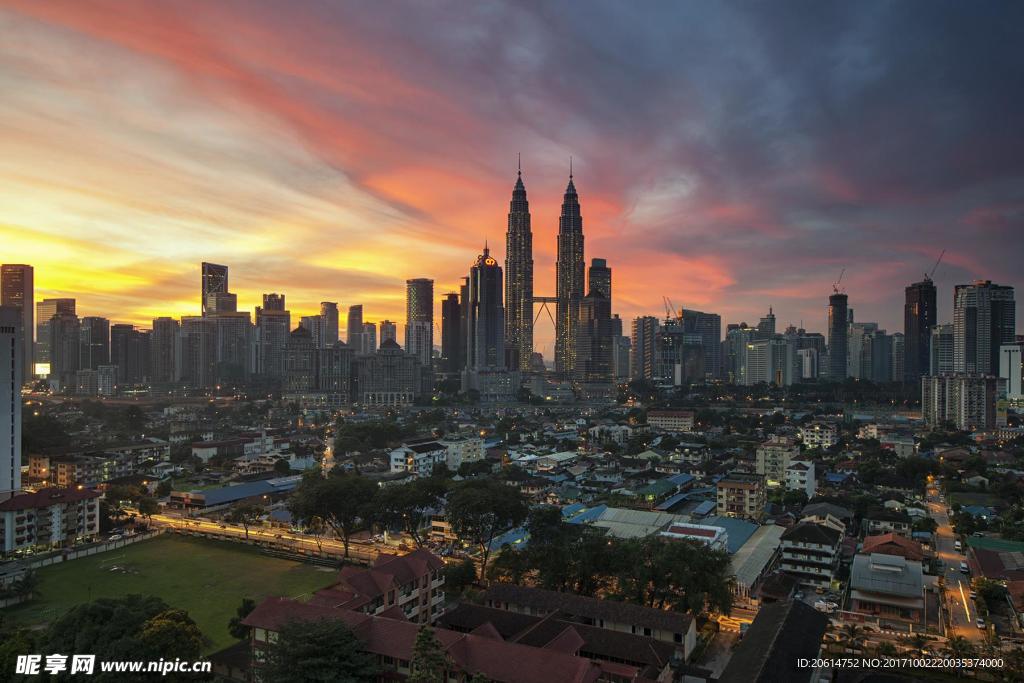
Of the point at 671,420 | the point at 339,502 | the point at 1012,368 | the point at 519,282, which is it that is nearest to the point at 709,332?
the point at 519,282

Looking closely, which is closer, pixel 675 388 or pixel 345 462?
pixel 345 462

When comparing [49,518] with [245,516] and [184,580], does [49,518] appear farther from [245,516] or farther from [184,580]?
[184,580]

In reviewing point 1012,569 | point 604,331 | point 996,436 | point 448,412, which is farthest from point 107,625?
point 604,331

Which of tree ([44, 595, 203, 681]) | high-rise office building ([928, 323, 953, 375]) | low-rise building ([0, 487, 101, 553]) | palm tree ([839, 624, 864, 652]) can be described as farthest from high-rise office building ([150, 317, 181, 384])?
high-rise office building ([928, 323, 953, 375])

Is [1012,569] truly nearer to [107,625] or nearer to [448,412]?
[107,625]

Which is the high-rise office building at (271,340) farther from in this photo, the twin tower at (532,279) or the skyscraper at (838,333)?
the skyscraper at (838,333)

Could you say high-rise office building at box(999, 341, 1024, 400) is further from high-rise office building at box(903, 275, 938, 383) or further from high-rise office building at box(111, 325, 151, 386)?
high-rise office building at box(111, 325, 151, 386)
